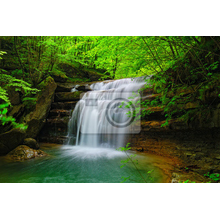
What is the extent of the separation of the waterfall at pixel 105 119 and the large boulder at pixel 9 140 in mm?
3405

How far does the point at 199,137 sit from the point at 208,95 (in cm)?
166

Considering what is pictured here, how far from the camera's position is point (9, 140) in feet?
20.9

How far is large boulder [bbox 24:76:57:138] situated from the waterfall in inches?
75.9

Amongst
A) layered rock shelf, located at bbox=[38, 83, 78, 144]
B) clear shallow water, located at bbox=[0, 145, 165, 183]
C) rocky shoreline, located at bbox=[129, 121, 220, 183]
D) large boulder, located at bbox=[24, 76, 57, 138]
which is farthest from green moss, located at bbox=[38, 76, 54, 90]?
rocky shoreline, located at bbox=[129, 121, 220, 183]

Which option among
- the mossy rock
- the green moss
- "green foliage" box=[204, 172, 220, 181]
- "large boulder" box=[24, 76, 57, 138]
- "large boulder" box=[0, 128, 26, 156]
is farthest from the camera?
the mossy rock

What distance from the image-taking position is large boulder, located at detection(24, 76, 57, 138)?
27.4 ft

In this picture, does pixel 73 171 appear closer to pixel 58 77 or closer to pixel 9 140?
pixel 9 140

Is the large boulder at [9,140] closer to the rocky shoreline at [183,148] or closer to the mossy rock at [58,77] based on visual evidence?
the rocky shoreline at [183,148]

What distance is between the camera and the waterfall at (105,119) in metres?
7.67

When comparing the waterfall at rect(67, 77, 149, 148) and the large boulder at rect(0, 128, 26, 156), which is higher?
the waterfall at rect(67, 77, 149, 148)

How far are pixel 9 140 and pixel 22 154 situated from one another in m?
1.03

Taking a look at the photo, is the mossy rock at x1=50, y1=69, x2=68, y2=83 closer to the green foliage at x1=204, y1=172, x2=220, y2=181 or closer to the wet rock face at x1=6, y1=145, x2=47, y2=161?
the wet rock face at x1=6, y1=145, x2=47, y2=161

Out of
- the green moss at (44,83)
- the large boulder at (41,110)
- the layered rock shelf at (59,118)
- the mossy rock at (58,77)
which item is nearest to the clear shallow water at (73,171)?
the large boulder at (41,110)
